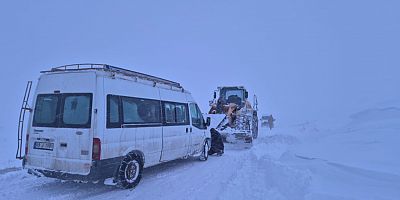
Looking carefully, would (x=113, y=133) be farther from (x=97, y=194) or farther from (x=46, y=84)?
(x=46, y=84)

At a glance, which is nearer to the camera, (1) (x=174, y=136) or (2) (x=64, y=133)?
(2) (x=64, y=133)

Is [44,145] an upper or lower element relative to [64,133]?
lower

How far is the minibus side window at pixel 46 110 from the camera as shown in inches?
252

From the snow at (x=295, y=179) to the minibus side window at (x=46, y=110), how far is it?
1.51m

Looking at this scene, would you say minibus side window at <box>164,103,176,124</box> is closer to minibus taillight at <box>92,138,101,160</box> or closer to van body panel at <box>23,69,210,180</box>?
van body panel at <box>23,69,210,180</box>

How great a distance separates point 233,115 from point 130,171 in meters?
9.74

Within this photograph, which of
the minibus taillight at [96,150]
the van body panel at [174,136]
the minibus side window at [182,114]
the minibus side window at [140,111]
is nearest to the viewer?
the minibus taillight at [96,150]

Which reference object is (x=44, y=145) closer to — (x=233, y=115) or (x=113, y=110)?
(x=113, y=110)

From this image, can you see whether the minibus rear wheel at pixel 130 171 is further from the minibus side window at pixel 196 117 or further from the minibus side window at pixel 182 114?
the minibus side window at pixel 196 117

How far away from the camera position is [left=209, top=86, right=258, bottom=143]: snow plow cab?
14.9m

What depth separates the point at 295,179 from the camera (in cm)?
607

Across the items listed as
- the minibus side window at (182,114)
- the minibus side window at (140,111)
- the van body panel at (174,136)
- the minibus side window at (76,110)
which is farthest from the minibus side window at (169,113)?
the minibus side window at (76,110)

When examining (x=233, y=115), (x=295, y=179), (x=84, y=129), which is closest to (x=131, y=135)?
(x=84, y=129)

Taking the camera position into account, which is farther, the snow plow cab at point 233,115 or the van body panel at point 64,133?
the snow plow cab at point 233,115
